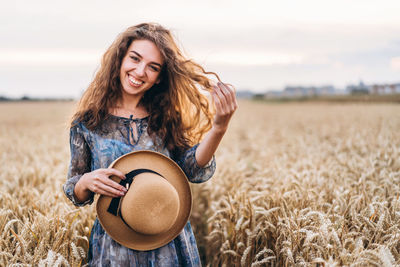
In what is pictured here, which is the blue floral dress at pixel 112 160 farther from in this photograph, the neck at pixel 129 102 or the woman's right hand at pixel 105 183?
the woman's right hand at pixel 105 183

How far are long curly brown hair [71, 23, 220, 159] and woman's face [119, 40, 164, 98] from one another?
2.3 inches

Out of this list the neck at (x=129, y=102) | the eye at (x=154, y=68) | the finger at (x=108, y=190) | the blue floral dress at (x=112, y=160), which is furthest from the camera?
the neck at (x=129, y=102)

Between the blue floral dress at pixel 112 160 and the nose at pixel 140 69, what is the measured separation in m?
0.35

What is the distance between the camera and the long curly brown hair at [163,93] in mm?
2428

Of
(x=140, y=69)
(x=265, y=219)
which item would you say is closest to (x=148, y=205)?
(x=140, y=69)

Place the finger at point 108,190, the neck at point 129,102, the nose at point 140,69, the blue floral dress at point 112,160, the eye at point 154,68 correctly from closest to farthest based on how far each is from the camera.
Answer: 1. the finger at point 108,190
2. the blue floral dress at point 112,160
3. the nose at point 140,69
4. the eye at point 154,68
5. the neck at point 129,102

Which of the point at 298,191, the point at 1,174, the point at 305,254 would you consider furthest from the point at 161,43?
the point at 1,174

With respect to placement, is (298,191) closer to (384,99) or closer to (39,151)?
(39,151)

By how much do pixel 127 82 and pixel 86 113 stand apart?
0.39 m

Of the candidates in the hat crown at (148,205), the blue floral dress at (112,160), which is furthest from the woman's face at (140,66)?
the hat crown at (148,205)

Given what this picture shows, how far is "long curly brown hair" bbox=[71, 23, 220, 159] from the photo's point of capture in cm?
243

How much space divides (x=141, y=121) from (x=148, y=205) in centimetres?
74

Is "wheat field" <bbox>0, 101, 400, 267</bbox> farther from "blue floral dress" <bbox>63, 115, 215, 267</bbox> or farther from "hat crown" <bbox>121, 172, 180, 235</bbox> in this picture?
"hat crown" <bbox>121, 172, 180, 235</bbox>

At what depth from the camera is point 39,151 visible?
23.9 ft
